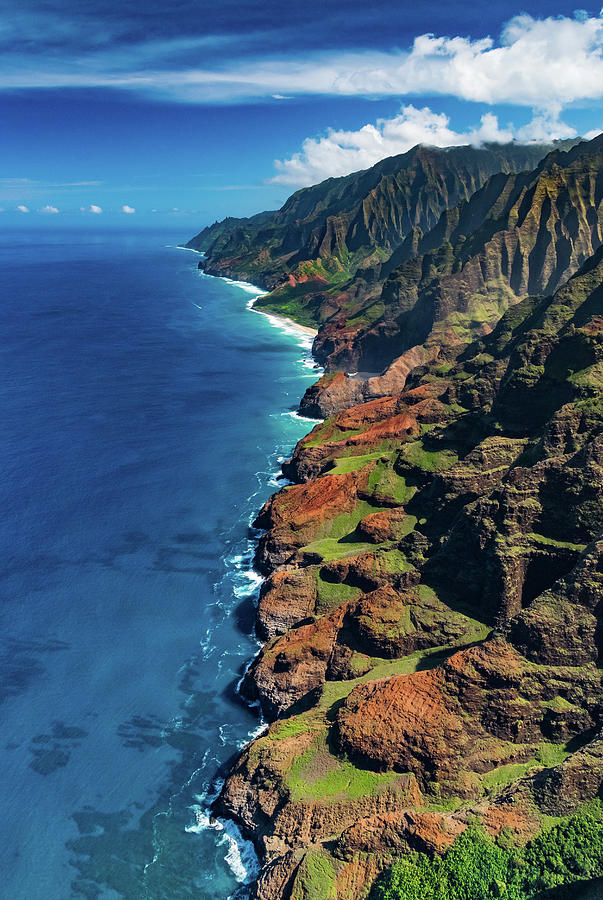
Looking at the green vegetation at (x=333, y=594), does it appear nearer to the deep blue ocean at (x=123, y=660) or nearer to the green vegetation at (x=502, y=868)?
the deep blue ocean at (x=123, y=660)

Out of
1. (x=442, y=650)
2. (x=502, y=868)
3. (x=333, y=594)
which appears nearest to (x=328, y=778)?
(x=502, y=868)

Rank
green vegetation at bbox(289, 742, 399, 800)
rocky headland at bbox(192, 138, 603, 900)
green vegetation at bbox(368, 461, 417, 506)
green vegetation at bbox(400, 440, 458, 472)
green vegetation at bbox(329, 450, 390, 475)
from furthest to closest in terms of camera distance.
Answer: green vegetation at bbox(329, 450, 390, 475), green vegetation at bbox(368, 461, 417, 506), green vegetation at bbox(400, 440, 458, 472), green vegetation at bbox(289, 742, 399, 800), rocky headland at bbox(192, 138, 603, 900)

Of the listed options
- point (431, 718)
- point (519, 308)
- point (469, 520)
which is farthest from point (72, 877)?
point (519, 308)

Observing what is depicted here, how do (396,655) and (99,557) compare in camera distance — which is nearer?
(396,655)

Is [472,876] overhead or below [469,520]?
below

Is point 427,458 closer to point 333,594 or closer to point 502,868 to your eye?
point 333,594

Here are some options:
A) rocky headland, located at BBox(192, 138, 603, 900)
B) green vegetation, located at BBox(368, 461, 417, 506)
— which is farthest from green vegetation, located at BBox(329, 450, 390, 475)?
rocky headland, located at BBox(192, 138, 603, 900)

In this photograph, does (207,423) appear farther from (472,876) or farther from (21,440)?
(472,876)

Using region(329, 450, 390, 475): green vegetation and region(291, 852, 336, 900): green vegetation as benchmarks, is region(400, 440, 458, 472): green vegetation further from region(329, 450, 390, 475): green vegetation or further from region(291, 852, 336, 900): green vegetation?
region(291, 852, 336, 900): green vegetation
